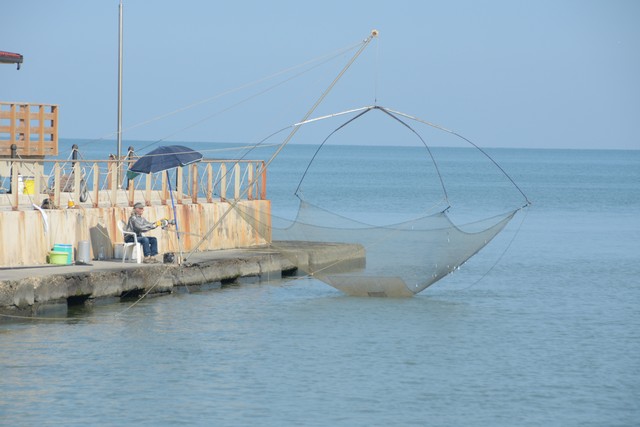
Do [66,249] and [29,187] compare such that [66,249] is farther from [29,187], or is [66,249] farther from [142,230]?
[29,187]

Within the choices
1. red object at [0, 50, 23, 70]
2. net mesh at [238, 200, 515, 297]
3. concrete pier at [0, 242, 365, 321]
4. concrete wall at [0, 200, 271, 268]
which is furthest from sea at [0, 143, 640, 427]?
red object at [0, 50, 23, 70]

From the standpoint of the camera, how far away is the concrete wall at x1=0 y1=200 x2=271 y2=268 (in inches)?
917

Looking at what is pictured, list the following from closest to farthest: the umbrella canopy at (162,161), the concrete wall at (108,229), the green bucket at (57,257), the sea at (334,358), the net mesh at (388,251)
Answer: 1. the sea at (334,358)
2. the concrete wall at (108,229)
3. the green bucket at (57,257)
4. the umbrella canopy at (162,161)
5. the net mesh at (388,251)

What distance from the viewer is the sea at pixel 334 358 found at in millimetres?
16781

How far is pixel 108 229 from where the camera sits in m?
26.0

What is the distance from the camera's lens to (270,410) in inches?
663

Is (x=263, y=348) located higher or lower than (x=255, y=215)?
lower

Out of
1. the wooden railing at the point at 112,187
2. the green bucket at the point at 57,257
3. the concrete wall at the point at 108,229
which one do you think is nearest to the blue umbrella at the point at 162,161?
the wooden railing at the point at 112,187

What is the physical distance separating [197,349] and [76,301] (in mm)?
3098

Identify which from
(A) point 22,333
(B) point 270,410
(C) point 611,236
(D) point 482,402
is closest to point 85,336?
(A) point 22,333

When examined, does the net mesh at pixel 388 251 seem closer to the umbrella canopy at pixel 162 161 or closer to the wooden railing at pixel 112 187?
the wooden railing at pixel 112 187

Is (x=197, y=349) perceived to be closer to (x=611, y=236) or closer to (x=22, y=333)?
(x=22, y=333)

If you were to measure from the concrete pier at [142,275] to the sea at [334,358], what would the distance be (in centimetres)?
27

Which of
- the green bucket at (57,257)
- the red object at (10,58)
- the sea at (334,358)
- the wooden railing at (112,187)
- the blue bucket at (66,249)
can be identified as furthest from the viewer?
the red object at (10,58)
